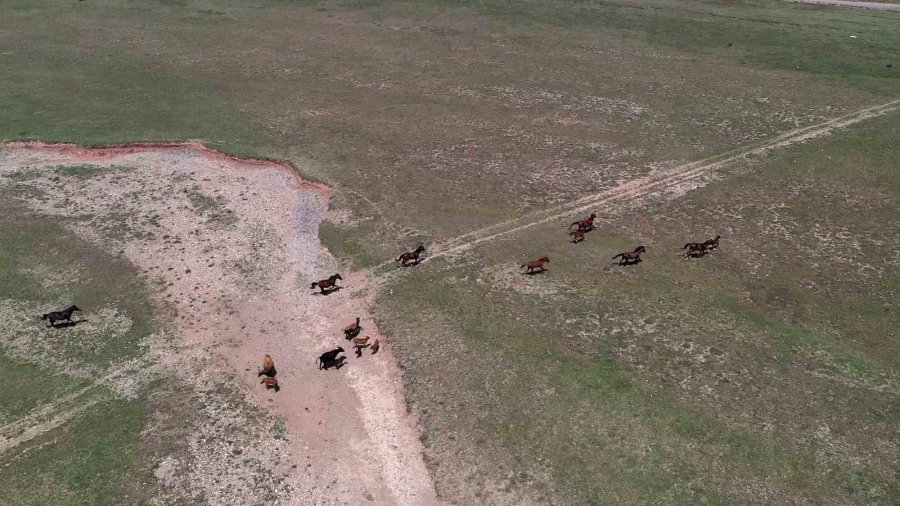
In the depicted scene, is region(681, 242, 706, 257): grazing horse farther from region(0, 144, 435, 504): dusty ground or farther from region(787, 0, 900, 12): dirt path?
region(787, 0, 900, 12): dirt path

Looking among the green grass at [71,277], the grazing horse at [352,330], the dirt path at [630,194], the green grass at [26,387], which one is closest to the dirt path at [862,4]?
the dirt path at [630,194]

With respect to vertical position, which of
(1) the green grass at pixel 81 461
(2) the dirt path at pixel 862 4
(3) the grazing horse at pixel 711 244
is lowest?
(1) the green grass at pixel 81 461

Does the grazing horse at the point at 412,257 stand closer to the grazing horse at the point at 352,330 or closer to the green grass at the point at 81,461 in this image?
the grazing horse at the point at 352,330

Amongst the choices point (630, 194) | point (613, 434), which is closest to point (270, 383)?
point (613, 434)

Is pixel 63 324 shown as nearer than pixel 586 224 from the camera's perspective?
Yes

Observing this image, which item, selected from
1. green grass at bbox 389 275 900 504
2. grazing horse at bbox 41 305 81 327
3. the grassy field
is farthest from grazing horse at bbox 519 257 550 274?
grazing horse at bbox 41 305 81 327

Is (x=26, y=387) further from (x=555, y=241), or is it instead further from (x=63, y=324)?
(x=555, y=241)
